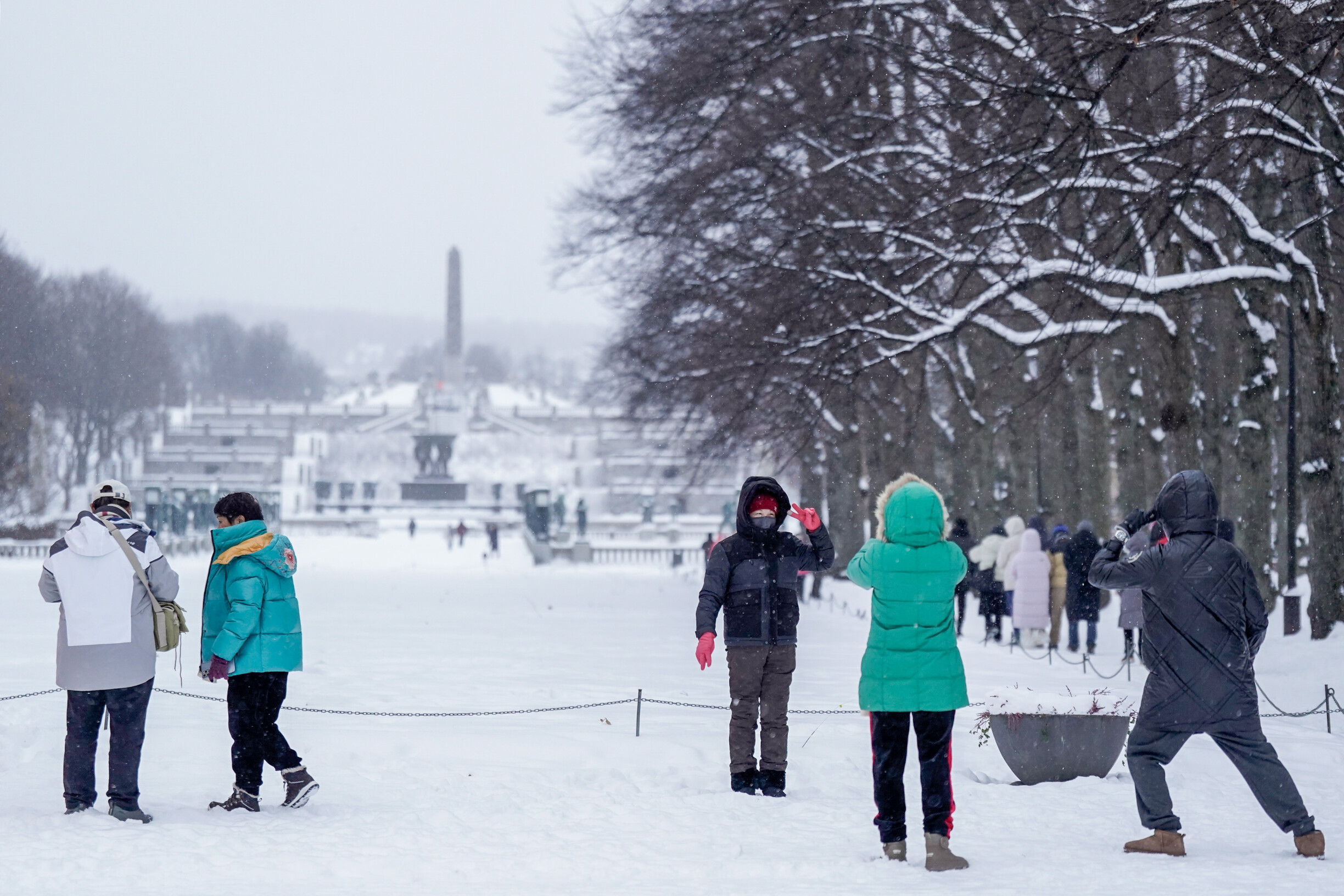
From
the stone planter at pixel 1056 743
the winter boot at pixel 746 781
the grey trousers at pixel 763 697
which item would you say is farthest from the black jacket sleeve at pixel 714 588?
the stone planter at pixel 1056 743

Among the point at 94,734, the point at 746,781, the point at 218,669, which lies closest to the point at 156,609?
the point at 218,669

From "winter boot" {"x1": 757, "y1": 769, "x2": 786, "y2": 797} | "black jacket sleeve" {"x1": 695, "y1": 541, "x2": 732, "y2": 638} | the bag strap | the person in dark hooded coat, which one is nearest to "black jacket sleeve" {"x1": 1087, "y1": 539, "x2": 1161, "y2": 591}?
the person in dark hooded coat

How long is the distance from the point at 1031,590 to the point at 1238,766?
10.3 meters

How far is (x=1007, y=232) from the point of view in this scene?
1709 cm

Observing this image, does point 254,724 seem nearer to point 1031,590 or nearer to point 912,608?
point 912,608

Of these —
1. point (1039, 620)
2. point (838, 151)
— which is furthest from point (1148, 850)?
point (838, 151)

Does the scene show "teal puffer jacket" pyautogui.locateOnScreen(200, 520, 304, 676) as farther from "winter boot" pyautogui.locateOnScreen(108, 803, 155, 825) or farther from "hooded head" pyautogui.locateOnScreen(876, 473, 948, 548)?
"hooded head" pyautogui.locateOnScreen(876, 473, 948, 548)

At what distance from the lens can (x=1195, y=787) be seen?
330 inches

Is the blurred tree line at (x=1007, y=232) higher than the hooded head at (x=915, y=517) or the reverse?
higher

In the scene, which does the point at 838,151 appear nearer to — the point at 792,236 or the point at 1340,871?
the point at 792,236

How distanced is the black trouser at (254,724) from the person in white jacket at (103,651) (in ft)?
1.30

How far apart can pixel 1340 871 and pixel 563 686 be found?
7664 millimetres

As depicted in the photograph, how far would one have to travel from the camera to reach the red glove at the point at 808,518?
24.8ft

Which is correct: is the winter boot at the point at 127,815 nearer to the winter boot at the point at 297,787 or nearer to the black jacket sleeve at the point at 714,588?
the winter boot at the point at 297,787
